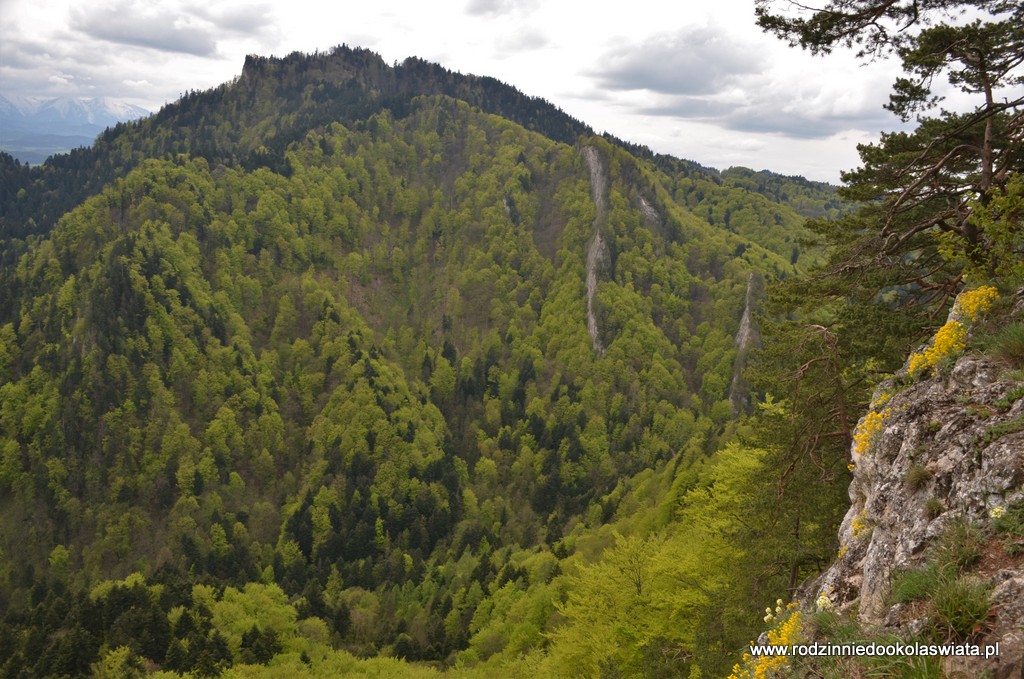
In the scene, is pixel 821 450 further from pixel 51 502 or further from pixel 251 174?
pixel 251 174

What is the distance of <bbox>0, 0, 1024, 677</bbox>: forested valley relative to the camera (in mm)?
17156

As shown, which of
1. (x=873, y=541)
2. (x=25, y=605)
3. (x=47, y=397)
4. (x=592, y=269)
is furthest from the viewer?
(x=592, y=269)

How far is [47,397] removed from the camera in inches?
5113

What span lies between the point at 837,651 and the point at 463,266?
19166cm

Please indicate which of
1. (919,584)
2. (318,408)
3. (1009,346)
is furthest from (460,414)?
(919,584)

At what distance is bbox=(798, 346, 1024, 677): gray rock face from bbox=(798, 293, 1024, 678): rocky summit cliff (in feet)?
0.05

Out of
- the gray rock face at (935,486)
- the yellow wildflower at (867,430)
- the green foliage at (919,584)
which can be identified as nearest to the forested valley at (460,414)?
the yellow wildflower at (867,430)

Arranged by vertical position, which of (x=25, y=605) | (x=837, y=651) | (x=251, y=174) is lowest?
(x=25, y=605)

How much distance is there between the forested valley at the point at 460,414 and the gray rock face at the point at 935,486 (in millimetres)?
1349

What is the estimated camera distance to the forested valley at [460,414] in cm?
1716

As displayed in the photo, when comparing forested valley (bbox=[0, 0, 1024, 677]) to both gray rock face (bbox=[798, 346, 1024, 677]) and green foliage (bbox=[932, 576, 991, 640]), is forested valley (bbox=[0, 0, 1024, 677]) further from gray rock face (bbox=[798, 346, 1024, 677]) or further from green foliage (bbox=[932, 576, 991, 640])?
green foliage (bbox=[932, 576, 991, 640])

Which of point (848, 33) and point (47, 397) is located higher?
point (848, 33)

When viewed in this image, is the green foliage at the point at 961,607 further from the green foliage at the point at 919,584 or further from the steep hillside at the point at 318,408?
the steep hillside at the point at 318,408

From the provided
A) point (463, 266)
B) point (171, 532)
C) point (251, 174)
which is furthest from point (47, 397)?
point (463, 266)
